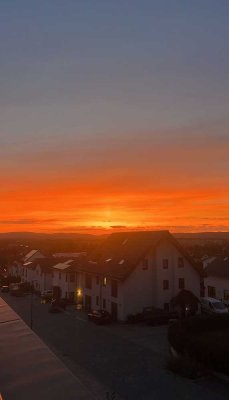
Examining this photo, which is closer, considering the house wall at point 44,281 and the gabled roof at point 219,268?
the gabled roof at point 219,268

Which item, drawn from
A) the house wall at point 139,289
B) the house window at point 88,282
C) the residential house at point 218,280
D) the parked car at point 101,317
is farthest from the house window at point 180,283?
the house window at point 88,282

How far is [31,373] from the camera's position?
36.4ft

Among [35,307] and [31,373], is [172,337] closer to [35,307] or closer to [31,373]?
[31,373]

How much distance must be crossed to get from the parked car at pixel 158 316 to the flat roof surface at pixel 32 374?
28582 millimetres

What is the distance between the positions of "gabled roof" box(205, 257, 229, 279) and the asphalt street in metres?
16.4

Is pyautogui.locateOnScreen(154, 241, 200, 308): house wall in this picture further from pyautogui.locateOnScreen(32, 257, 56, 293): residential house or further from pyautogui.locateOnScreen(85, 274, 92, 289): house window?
pyautogui.locateOnScreen(32, 257, 56, 293): residential house

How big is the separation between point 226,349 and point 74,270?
37665mm

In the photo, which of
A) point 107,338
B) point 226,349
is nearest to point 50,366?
point 226,349

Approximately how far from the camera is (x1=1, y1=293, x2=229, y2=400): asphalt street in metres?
23.4

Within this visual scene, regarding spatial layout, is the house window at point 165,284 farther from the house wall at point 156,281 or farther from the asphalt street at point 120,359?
the asphalt street at point 120,359

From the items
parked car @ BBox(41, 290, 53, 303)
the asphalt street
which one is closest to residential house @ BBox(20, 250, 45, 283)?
parked car @ BBox(41, 290, 53, 303)

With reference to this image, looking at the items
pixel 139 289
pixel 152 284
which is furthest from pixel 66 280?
pixel 152 284

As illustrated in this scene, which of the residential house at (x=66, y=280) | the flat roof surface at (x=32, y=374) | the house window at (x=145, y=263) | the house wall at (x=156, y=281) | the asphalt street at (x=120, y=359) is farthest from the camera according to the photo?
the residential house at (x=66, y=280)

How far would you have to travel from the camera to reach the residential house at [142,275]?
4534cm
